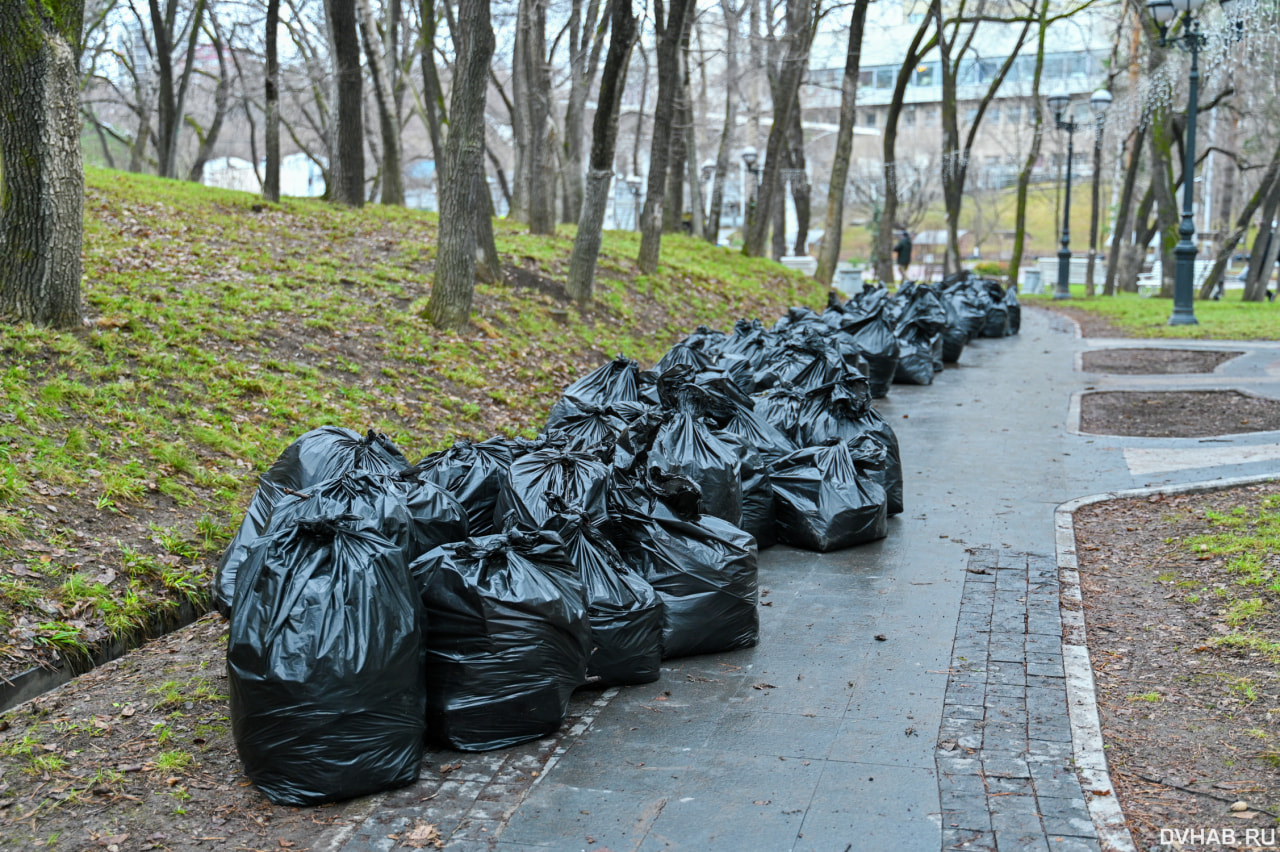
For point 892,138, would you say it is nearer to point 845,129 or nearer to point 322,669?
point 845,129

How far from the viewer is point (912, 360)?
12.7 meters

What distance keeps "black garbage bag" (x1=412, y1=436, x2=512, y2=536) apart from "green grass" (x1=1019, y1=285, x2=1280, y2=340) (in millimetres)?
14469

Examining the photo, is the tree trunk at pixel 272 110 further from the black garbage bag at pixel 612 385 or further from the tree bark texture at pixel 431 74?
the black garbage bag at pixel 612 385

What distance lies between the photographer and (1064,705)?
13.4 ft

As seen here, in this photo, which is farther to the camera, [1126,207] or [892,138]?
[1126,207]

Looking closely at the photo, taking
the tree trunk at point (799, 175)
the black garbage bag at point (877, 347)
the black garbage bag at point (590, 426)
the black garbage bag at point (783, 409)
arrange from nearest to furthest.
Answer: the black garbage bag at point (590, 426) < the black garbage bag at point (783, 409) < the black garbage bag at point (877, 347) < the tree trunk at point (799, 175)

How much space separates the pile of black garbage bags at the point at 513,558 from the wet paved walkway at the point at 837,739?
17 cm

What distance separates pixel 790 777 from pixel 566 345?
26.7ft

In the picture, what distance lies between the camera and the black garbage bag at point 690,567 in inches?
180

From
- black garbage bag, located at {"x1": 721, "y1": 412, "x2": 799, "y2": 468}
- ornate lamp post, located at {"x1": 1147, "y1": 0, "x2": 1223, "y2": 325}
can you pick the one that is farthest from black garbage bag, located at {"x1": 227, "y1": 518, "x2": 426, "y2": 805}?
ornate lamp post, located at {"x1": 1147, "y1": 0, "x2": 1223, "y2": 325}

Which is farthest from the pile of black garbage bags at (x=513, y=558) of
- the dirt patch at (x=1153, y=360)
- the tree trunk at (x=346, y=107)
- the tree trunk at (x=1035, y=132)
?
the tree trunk at (x=1035, y=132)

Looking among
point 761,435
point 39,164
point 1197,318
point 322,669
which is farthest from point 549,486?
point 1197,318

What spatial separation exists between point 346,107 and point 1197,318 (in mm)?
14795

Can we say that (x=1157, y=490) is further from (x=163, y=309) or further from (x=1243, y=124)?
(x=1243, y=124)
